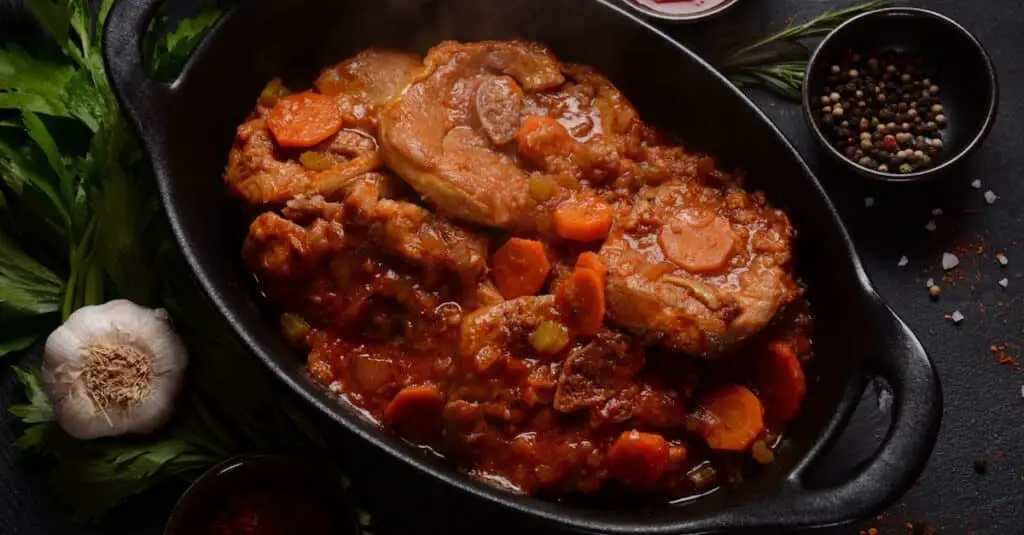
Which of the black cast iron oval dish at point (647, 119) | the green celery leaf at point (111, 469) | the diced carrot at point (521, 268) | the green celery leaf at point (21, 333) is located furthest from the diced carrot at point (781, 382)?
the green celery leaf at point (21, 333)

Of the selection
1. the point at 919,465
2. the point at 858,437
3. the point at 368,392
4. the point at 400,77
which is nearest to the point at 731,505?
the point at 919,465

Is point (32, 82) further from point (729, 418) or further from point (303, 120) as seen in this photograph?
point (729, 418)

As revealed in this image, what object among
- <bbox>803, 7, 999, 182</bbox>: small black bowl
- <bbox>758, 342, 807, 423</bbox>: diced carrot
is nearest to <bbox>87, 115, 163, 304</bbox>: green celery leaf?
<bbox>758, 342, 807, 423</bbox>: diced carrot

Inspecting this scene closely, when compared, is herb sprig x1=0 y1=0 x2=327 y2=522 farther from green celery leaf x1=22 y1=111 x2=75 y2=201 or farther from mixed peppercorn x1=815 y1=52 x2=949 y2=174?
mixed peppercorn x1=815 y1=52 x2=949 y2=174

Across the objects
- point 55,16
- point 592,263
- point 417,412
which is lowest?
point 417,412

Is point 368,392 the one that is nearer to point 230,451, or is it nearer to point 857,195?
point 230,451

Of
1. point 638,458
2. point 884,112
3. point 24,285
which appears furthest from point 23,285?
point 884,112

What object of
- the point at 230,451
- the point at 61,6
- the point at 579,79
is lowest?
the point at 230,451
